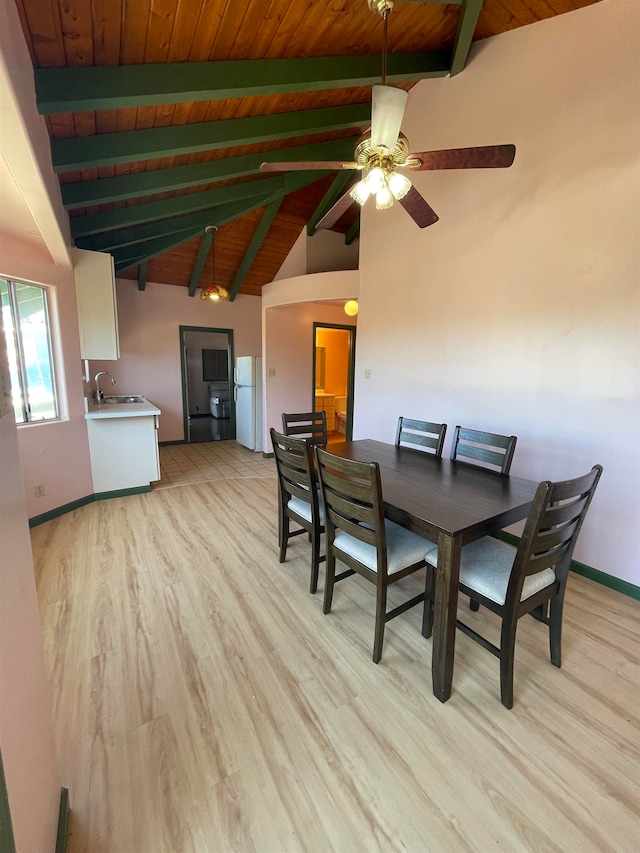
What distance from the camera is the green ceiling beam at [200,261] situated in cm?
512

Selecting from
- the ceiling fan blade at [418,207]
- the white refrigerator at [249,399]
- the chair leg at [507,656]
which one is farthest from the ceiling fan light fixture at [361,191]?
the white refrigerator at [249,399]

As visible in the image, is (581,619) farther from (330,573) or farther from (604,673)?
(330,573)

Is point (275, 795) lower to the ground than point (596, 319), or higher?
lower

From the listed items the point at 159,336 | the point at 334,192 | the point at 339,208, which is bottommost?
the point at 159,336

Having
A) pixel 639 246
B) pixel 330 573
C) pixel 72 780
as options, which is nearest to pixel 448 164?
pixel 639 246

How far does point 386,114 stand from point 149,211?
2856 mm

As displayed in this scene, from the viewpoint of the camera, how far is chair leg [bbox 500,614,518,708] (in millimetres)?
1510

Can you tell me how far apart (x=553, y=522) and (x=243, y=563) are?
6.69 ft

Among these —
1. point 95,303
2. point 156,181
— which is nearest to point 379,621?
point 156,181

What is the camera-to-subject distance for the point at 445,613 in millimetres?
1531

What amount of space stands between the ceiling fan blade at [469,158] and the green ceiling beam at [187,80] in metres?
1.17

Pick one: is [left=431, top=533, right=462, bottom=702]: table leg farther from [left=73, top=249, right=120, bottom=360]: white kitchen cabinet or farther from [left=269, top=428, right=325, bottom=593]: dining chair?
[left=73, top=249, right=120, bottom=360]: white kitchen cabinet

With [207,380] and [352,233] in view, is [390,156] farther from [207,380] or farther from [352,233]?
[207,380]

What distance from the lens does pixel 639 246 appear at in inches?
85.2
